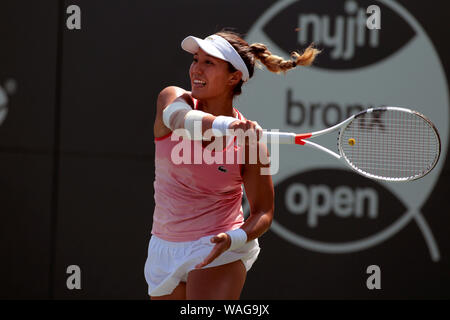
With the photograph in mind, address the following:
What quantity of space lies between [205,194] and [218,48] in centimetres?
54

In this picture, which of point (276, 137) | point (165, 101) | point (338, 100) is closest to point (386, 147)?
point (338, 100)

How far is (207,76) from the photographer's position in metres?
2.44

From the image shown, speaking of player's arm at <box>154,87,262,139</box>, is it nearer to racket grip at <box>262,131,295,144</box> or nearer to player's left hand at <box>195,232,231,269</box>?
racket grip at <box>262,131,295,144</box>

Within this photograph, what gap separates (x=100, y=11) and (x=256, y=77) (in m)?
1.01

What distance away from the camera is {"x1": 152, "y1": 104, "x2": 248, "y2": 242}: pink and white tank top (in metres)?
2.41

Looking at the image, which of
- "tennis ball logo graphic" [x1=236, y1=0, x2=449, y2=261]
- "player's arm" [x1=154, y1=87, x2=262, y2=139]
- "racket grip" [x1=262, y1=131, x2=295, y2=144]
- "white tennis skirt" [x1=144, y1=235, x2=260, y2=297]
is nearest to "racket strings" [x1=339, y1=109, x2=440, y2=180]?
"tennis ball logo graphic" [x1=236, y1=0, x2=449, y2=261]

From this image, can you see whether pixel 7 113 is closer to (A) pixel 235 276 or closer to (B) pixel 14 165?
(B) pixel 14 165

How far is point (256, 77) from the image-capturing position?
3979 millimetres

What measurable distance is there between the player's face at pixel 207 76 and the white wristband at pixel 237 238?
0.52m

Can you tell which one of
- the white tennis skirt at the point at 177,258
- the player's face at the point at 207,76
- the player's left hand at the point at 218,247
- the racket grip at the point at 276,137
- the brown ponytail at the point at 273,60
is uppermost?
the brown ponytail at the point at 273,60

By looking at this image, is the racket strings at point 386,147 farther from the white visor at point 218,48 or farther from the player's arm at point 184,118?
the player's arm at point 184,118

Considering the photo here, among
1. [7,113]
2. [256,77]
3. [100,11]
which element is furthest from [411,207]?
[7,113]

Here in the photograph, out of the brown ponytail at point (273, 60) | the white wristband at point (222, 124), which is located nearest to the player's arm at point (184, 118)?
the white wristband at point (222, 124)

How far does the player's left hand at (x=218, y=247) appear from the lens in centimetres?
Result: 217
